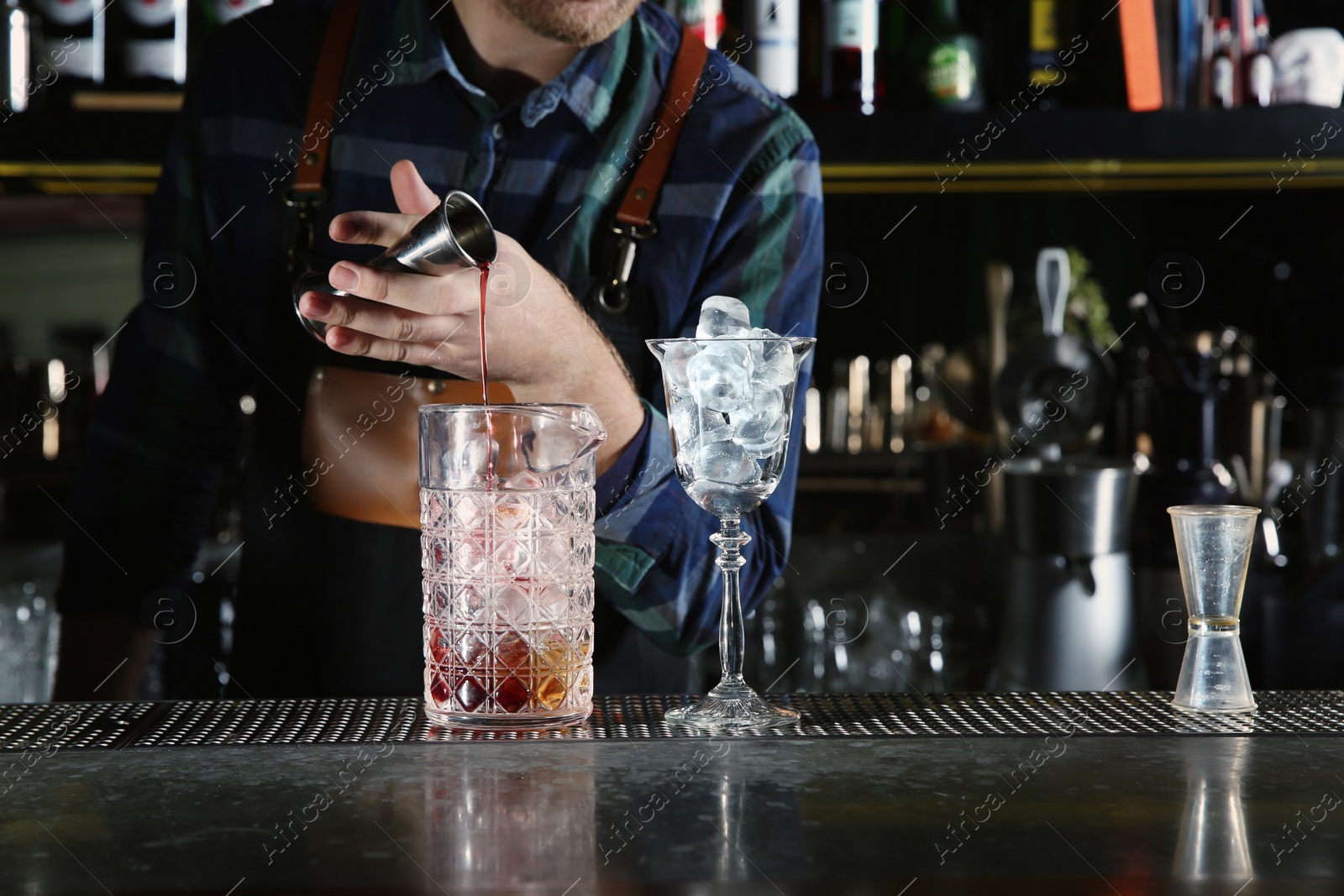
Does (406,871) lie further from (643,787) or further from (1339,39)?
(1339,39)

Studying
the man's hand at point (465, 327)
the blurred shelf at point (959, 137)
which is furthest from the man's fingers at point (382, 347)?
the blurred shelf at point (959, 137)

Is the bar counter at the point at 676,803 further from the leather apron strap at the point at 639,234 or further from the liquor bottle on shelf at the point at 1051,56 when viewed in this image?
the liquor bottle on shelf at the point at 1051,56

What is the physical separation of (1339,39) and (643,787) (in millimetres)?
1614

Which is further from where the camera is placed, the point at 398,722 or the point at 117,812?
the point at 398,722

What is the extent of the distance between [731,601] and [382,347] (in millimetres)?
347

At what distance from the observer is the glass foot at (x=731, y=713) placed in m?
0.79

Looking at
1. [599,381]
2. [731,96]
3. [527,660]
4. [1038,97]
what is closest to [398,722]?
[527,660]

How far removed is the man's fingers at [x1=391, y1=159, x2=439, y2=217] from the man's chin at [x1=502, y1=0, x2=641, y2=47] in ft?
1.22

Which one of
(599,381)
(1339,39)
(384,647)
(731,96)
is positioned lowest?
(384,647)

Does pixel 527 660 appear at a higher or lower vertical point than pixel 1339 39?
lower

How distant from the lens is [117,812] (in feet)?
1.99

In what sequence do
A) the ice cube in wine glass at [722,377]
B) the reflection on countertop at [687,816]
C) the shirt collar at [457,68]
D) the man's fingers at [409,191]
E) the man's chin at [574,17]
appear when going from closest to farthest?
1. the reflection on countertop at [687,816]
2. the ice cube in wine glass at [722,377]
3. the man's fingers at [409,191]
4. the man's chin at [574,17]
5. the shirt collar at [457,68]

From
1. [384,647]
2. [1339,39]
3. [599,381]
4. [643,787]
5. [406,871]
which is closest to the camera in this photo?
[406,871]

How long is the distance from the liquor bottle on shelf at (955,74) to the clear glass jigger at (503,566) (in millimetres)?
1083
